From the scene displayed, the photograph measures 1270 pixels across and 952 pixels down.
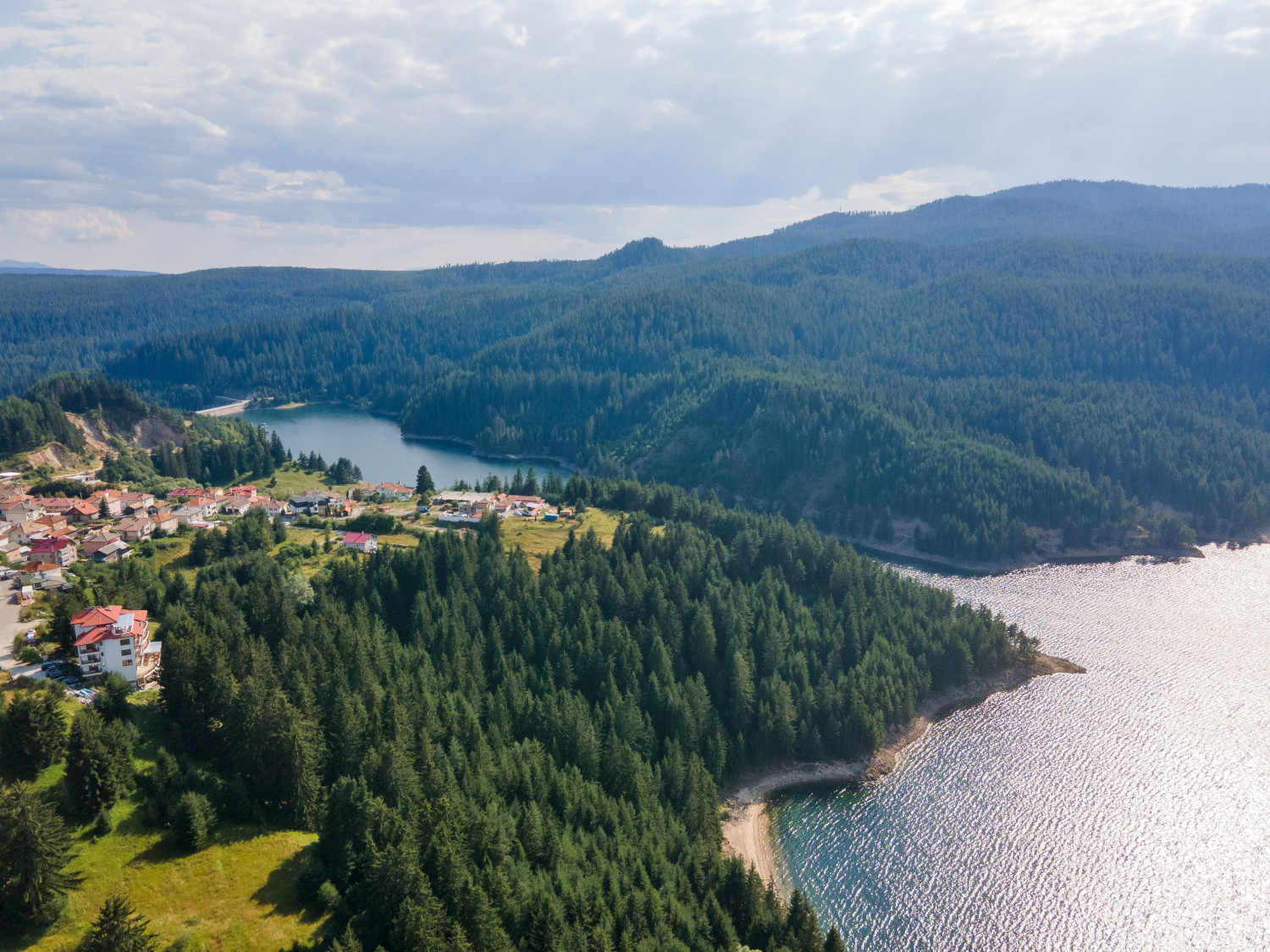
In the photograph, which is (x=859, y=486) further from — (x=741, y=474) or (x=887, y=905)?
(x=887, y=905)

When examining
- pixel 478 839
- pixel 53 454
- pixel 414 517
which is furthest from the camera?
pixel 53 454

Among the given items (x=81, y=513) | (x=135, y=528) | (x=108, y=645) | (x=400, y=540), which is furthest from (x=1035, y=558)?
(x=81, y=513)

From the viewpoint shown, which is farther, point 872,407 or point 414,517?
point 872,407

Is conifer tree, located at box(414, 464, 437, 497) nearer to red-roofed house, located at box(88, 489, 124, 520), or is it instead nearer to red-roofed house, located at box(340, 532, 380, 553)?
red-roofed house, located at box(340, 532, 380, 553)

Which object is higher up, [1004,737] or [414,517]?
[414,517]

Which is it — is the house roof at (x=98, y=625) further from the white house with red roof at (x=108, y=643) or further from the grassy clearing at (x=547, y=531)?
the grassy clearing at (x=547, y=531)

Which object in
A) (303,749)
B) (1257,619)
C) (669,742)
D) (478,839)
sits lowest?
(1257,619)

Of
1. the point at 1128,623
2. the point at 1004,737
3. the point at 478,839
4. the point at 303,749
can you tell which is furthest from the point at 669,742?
the point at 1128,623

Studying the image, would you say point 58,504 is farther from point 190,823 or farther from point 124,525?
point 190,823
